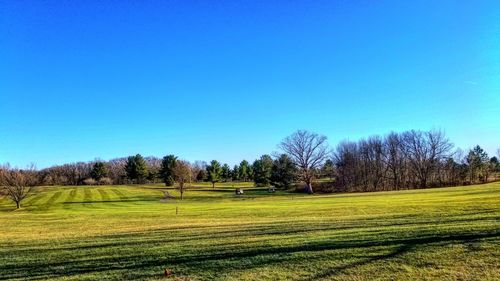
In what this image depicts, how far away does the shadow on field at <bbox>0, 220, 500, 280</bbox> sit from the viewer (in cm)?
757

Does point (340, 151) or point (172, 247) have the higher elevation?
point (340, 151)

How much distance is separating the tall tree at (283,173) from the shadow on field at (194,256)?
73.9 meters

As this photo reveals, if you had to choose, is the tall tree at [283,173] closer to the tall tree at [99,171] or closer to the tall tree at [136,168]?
the tall tree at [136,168]

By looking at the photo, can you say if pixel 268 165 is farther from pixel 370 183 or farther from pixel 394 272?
pixel 394 272

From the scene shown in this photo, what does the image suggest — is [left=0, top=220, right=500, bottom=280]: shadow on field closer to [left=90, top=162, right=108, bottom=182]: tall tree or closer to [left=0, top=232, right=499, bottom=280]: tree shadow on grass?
[left=0, top=232, right=499, bottom=280]: tree shadow on grass

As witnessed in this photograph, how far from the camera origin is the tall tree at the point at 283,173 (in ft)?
277

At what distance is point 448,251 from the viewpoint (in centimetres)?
775

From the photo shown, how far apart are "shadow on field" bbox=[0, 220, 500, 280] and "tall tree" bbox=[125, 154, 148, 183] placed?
340 ft

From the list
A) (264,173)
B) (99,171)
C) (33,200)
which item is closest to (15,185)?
(33,200)

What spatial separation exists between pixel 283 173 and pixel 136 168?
1755 inches

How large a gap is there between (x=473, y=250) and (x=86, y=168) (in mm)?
144011

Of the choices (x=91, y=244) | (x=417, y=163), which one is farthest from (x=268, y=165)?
(x=91, y=244)

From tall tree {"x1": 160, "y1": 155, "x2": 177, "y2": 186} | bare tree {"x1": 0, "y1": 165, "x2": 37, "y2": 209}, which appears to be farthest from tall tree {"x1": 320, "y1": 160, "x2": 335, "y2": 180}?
bare tree {"x1": 0, "y1": 165, "x2": 37, "y2": 209}

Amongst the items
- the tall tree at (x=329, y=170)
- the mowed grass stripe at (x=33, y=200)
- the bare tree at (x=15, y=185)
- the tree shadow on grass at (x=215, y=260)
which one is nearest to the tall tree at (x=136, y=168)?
the mowed grass stripe at (x=33, y=200)
